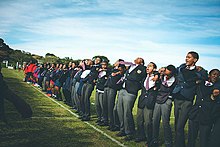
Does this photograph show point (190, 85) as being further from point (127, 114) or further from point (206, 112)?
point (127, 114)

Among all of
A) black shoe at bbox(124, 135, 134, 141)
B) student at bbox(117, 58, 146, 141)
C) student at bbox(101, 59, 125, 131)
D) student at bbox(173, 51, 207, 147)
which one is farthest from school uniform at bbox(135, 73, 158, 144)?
student at bbox(101, 59, 125, 131)

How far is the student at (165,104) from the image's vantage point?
636cm

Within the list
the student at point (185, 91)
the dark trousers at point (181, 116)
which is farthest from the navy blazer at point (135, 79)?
the dark trousers at point (181, 116)

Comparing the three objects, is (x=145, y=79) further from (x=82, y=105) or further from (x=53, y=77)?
(x=53, y=77)

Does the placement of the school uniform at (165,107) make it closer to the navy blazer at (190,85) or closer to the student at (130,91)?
the navy blazer at (190,85)

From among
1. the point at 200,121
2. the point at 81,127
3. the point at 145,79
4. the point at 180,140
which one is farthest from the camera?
the point at 81,127

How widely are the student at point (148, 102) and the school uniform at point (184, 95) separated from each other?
840mm

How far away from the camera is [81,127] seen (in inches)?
328

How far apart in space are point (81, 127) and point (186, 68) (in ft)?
13.5

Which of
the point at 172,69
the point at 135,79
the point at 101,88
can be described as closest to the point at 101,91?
the point at 101,88

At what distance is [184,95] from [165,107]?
0.68 m

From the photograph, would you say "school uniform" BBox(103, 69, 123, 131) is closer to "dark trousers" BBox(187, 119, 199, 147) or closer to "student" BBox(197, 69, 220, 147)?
"dark trousers" BBox(187, 119, 199, 147)

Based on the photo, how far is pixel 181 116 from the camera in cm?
594

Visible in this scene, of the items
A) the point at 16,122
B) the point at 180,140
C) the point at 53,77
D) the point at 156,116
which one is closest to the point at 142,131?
the point at 156,116
